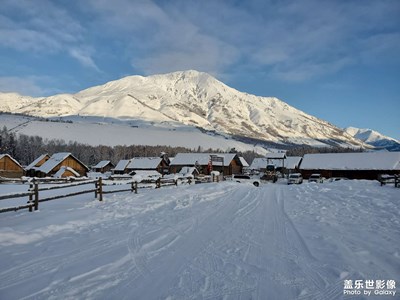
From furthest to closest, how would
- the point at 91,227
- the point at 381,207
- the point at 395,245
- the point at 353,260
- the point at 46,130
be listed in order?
the point at 46,130 < the point at 381,207 < the point at 91,227 < the point at 395,245 < the point at 353,260

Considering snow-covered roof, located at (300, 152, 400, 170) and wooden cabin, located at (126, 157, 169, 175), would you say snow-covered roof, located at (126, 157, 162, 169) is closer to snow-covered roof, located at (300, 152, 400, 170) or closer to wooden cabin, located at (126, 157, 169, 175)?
wooden cabin, located at (126, 157, 169, 175)

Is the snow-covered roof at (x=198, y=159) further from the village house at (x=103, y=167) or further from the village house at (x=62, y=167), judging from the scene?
the village house at (x=103, y=167)

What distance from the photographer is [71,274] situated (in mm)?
6781

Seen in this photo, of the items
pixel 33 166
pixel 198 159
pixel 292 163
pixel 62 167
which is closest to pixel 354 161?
pixel 292 163

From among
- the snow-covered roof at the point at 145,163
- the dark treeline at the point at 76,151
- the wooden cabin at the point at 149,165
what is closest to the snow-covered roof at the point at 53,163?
the wooden cabin at the point at 149,165

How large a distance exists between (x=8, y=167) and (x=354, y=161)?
68.1 m

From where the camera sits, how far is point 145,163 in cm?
8825

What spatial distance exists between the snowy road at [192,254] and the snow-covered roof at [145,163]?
72447 millimetres

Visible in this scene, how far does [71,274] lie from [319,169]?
214 ft

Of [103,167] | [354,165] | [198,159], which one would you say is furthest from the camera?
[103,167]

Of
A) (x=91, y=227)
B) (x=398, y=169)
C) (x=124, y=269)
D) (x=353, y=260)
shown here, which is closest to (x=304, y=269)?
(x=353, y=260)

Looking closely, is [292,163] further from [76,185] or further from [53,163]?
[76,185]

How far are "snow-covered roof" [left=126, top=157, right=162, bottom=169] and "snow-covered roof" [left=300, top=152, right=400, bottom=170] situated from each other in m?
39.5

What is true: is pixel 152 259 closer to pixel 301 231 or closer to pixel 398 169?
pixel 301 231
